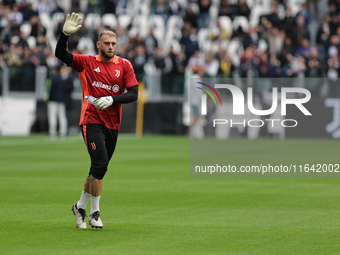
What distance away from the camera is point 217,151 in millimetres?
20391

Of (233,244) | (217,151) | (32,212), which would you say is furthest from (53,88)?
(233,244)

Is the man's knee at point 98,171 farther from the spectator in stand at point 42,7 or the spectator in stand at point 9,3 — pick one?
the spectator in stand at point 9,3

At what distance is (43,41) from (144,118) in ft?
20.9

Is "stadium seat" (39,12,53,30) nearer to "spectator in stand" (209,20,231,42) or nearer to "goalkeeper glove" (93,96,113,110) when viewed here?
"spectator in stand" (209,20,231,42)

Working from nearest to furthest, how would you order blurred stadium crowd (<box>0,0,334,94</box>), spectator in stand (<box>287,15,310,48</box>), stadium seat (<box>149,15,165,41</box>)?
blurred stadium crowd (<box>0,0,334,94</box>)
spectator in stand (<box>287,15,310,48</box>)
stadium seat (<box>149,15,165,41</box>)

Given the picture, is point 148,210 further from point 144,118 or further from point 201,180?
point 144,118

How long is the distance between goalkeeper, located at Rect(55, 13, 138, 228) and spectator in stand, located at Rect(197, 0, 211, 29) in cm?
2424

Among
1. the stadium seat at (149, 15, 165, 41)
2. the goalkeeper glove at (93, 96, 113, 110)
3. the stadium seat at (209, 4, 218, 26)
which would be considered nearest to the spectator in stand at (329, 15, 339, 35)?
the stadium seat at (209, 4, 218, 26)

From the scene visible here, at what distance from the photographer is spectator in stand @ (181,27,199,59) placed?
29.9 metres

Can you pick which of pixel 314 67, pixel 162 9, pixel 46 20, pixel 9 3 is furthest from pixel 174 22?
pixel 9 3

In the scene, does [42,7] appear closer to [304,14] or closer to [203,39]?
[203,39]

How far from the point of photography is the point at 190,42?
29922 mm

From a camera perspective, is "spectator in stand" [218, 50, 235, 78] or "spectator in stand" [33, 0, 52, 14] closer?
"spectator in stand" [218, 50, 235, 78]

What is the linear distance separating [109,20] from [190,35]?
5387 millimetres
